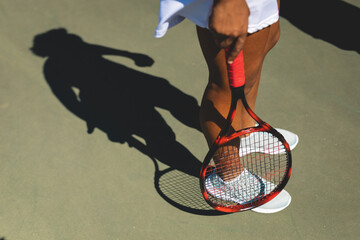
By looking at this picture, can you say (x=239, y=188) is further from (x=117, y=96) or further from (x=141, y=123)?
(x=117, y=96)

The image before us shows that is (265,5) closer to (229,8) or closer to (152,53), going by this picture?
(229,8)

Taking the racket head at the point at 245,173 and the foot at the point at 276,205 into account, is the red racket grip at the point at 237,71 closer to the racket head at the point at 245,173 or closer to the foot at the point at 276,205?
the racket head at the point at 245,173

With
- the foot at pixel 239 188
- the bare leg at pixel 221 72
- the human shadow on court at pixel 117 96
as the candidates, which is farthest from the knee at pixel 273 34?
the human shadow on court at pixel 117 96

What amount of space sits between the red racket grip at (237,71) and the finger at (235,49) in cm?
3

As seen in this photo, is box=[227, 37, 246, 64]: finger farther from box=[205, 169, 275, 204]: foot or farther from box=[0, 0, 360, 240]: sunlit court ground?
box=[0, 0, 360, 240]: sunlit court ground

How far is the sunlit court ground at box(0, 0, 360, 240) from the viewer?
1.57m

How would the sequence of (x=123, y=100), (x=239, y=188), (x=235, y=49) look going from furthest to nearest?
(x=123, y=100), (x=239, y=188), (x=235, y=49)

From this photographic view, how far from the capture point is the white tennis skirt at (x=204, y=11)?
98cm

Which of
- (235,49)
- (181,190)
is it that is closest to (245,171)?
(181,190)

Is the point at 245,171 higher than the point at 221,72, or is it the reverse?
the point at 221,72

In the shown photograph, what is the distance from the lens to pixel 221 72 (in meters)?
1.17

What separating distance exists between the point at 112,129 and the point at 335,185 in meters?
1.08

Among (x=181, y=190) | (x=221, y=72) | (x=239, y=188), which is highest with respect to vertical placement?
(x=221, y=72)

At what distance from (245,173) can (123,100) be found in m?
0.79
